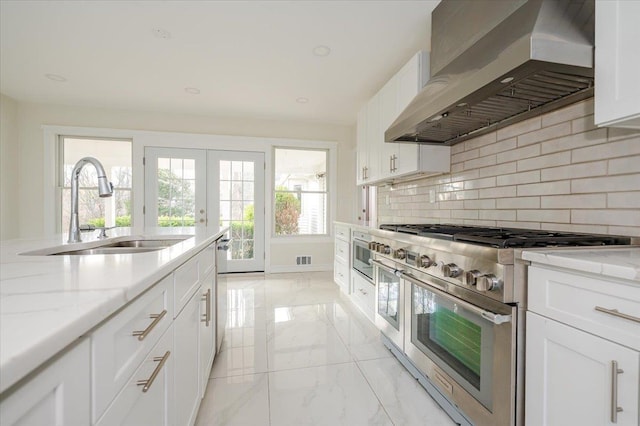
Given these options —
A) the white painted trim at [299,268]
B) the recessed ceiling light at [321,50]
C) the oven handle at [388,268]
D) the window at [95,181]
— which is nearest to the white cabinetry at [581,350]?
the oven handle at [388,268]

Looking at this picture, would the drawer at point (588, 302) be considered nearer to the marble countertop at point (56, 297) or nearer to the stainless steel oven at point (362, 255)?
the marble countertop at point (56, 297)

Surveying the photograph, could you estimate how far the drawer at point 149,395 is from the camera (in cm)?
61

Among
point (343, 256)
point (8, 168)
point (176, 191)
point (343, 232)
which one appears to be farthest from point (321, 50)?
point (8, 168)

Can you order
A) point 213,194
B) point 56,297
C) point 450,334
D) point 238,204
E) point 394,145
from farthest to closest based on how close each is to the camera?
point 238,204 → point 213,194 → point 394,145 → point 450,334 → point 56,297

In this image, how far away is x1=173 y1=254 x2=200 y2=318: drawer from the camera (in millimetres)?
1023

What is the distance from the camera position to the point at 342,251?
3.42m

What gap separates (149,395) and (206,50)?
2.92m

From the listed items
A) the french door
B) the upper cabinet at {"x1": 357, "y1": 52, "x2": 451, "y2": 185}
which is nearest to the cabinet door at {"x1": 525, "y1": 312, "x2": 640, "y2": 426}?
the upper cabinet at {"x1": 357, "y1": 52, "x2": 451, "y2": 185}

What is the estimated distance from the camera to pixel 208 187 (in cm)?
456

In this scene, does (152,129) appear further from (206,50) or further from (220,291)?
(220,291)

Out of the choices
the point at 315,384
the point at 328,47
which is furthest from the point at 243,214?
the point at 315,384

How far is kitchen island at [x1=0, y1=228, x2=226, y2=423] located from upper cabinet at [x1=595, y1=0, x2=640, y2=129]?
1.56 meters

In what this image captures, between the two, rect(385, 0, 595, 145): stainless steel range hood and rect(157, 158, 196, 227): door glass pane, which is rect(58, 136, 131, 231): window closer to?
rect(157, 158, 196, 227): door glass pane

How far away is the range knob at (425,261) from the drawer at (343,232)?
1.60m
